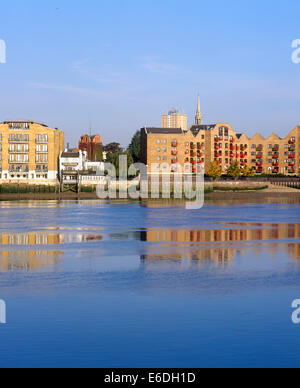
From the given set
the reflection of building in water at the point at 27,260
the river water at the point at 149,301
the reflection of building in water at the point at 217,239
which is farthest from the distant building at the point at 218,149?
the reflection of building in water at the point at 27,260

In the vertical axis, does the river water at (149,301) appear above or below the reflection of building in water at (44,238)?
above

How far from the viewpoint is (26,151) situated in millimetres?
164875

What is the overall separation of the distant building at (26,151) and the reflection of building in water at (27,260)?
131 m

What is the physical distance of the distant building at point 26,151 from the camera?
164 metres

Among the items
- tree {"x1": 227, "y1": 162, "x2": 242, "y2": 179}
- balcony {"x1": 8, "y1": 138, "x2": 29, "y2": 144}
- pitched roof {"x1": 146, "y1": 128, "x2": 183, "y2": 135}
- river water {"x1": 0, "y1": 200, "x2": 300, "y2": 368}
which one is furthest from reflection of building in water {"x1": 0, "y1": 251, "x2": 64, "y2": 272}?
pitched roof {"x1": 146, "y1": 128, "x2": 183, "y2": 135}

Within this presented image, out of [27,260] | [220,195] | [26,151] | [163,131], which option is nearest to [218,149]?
[163,131]

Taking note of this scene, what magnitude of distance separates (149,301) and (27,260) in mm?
11457

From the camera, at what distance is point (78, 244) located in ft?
127

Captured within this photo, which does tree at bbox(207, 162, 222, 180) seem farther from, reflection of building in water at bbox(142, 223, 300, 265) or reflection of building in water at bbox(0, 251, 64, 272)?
reflection of building in water at bbox(0, 251, 64, 272)

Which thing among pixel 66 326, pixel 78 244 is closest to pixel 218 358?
pixel 66 326

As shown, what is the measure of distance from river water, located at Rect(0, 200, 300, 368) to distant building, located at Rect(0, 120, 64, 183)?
125314 mm

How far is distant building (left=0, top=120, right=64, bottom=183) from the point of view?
164m

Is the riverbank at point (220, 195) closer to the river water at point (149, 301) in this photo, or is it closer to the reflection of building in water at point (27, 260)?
the river water at point (149, 301)

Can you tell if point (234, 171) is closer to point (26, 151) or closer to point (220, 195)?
point (220, 195)
